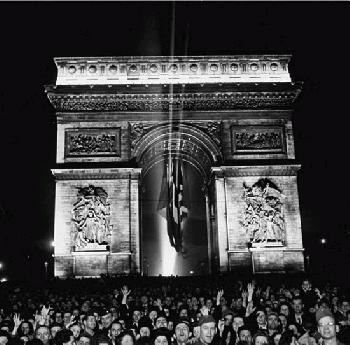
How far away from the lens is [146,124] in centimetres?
2891

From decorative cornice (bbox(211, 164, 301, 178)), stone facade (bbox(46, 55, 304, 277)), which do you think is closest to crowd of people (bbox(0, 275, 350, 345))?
stone facade (bbox(46, 55, 304, 277))

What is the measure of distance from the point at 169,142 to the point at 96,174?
4618 millimetres

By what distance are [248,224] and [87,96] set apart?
10134mm

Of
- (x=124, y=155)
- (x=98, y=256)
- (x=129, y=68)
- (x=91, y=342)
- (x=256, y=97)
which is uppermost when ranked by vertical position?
(x=129, y=68)

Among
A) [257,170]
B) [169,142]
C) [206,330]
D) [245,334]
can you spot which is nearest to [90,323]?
[245,334]

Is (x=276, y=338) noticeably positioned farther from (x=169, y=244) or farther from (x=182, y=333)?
(x=169, y=244)

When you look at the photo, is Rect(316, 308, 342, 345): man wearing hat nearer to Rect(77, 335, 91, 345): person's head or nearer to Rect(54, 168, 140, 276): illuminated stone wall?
Rect(77, 335, 91, 345): person's head

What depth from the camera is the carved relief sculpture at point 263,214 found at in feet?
89.7

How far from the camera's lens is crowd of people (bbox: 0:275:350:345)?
27.1 ft

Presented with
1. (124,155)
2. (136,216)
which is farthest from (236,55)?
(136,216)

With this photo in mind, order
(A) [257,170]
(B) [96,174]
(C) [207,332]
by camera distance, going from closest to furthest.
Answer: (C) [207,332] → (B) [96,174] → (A) [257,170]

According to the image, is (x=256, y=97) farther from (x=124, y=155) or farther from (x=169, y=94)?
(x=124, y=155)

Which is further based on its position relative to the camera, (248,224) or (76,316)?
(248,224)

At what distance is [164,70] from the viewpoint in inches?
1160
